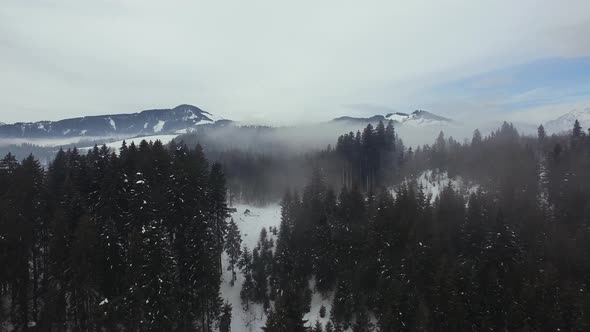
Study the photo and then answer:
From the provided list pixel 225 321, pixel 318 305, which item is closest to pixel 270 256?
pixel 318 305

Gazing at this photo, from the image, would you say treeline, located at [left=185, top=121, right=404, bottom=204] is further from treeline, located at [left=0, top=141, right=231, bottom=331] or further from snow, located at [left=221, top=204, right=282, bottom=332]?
treeline, located at [left=0, top=141, right=231, bottom=331]

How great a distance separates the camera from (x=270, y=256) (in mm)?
64812

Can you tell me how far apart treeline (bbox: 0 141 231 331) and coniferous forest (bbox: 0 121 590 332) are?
164 millimetres

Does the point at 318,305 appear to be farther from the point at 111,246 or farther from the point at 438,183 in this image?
the point at 438,183

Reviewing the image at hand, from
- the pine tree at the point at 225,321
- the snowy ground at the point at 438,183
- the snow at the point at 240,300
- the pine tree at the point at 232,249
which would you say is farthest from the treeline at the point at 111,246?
the snowy ground at the point at 438,183

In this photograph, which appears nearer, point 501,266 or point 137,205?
point 137,205

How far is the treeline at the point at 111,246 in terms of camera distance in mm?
33125

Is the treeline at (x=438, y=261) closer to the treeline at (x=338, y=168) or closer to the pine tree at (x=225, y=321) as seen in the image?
the pine tree at (x=225, y=321)

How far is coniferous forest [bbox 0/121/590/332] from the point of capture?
3431cm

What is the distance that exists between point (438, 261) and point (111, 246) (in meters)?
40.1

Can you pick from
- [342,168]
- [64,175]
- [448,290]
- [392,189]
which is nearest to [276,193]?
[342,168]

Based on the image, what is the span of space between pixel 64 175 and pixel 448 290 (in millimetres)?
53109

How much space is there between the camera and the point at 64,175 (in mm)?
51281

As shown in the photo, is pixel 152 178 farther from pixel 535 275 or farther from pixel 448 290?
pixel 535 275
